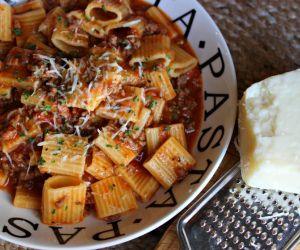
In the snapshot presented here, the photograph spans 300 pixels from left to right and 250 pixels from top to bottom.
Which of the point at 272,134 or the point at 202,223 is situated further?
the point at 202,223

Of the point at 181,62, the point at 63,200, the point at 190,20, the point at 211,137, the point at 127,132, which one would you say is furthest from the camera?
the point at 190,20

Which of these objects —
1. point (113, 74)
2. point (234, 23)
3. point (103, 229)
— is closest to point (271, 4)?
point (234, 23)

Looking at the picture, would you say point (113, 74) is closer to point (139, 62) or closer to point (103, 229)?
point (139, 62)

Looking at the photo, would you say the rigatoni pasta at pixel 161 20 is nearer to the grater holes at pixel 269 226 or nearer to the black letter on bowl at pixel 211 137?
the black letter on bowl at pixel 211 137

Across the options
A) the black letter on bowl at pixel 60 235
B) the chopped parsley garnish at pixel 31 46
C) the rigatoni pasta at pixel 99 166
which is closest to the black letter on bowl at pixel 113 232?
the black letter on bowl at pixel 60 235

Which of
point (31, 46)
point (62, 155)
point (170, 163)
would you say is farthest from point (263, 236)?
point (31, 46)

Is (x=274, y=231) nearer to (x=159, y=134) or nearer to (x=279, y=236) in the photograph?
(x=279, y=236)
